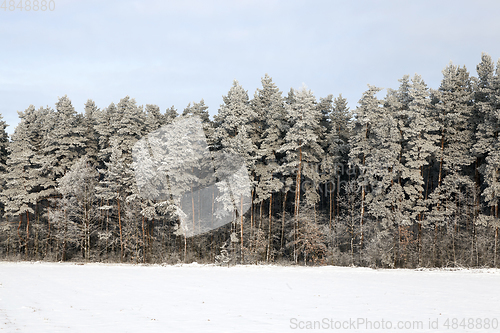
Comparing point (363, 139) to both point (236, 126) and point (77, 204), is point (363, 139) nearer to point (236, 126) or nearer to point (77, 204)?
point (236, 126)

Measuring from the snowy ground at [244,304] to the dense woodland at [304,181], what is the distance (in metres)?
11.7

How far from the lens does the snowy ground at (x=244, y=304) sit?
12.4 meters

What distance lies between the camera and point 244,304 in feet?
53.7

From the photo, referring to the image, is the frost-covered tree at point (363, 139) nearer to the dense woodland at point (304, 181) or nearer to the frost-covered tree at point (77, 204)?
the dense woodland at point (304, 181)

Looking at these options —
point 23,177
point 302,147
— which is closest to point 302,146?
point 302,147

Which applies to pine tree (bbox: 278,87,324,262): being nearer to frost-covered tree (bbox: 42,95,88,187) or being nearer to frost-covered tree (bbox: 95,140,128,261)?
frost-covered tree (bbox: 95,140,128,261)

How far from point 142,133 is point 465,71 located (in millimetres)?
37337

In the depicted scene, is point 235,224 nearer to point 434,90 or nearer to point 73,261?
point 73,261

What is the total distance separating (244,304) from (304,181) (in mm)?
24864

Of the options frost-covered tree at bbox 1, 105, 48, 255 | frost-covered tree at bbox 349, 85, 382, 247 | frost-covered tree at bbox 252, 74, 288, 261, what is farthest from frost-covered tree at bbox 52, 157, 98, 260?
frost-covered tree at bbox 349, 85, 382, 247

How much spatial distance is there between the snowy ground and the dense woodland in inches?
462

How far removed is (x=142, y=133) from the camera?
150ft

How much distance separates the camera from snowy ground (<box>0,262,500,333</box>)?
488 inches

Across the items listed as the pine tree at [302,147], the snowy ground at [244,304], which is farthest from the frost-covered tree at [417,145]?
the snowy ground at [244,304]
